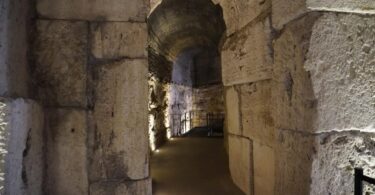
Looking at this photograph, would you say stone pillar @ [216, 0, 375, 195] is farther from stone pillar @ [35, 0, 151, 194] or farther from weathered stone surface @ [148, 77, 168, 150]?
weathered stone surface @ [148, 77, 168, 150]

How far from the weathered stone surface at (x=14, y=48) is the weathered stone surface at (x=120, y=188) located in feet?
2.74

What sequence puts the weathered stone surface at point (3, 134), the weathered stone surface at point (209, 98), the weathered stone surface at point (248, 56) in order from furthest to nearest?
1. the weathered stone surface at point (209, 98)
2. the weathered stone surface at point (248, 56)
3. the weathered stone surface at point (3, 134)

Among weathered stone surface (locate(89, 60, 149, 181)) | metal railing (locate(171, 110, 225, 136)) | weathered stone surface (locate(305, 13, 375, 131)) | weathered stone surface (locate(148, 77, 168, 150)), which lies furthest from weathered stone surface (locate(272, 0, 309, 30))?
metal railing (locate(171, 110, 225, 136))

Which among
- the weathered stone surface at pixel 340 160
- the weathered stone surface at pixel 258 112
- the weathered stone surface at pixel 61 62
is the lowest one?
the weathered stone surface at pixel 340 160

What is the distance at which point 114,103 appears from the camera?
2.09 m

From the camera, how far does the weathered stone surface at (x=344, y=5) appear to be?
168 centimetres

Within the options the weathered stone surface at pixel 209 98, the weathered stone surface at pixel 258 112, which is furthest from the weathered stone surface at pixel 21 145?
the weathered stone surface at pixel 209 98

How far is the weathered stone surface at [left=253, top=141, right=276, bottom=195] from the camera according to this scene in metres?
2.46

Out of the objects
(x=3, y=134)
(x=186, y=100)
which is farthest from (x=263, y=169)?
(x=186, y=100)

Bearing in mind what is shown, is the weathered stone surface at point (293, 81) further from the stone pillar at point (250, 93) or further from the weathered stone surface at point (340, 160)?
the stone pillar at point (250, 93)

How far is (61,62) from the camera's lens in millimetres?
2027

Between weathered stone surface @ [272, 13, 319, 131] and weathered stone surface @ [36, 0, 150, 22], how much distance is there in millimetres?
1088

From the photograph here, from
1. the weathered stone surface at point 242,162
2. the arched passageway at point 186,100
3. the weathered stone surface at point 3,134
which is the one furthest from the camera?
the arched passageway at point 186,100

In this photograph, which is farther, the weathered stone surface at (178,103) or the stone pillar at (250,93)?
the weathered stone surface at (178,103)
